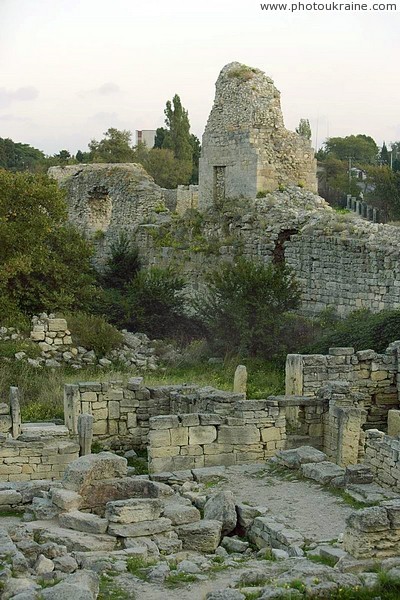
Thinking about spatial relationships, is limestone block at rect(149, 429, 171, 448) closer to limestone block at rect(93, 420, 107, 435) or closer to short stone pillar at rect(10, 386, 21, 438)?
limestone block at rect(93, 420, 107, 435)

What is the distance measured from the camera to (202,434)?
43.2ft

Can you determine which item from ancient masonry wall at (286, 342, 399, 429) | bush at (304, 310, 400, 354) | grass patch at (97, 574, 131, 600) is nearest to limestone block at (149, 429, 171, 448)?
ancient masonry wall at (286, 342, 399, 429)

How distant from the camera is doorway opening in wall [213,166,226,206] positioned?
27.1 m

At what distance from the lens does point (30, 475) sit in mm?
13242

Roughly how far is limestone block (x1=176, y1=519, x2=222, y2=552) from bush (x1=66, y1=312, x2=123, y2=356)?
1166 cm

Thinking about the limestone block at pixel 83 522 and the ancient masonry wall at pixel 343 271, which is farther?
the ancient masonry wall at pixel 343 271

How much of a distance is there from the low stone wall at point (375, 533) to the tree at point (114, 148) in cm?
4405

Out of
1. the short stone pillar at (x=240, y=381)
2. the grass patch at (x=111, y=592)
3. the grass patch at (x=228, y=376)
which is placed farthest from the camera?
the grass patch at (x=228, y=376)

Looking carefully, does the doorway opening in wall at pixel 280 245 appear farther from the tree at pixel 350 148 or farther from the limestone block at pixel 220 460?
the tree at pixel 350 148

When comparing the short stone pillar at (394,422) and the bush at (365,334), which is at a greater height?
the bush at (365,334)

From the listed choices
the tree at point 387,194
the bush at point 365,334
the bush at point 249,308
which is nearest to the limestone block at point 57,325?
the bush at point 249,308

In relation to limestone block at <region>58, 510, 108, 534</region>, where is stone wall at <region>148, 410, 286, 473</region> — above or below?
above

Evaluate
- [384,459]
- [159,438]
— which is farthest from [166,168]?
[384,459]

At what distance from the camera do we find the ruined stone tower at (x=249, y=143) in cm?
2623
